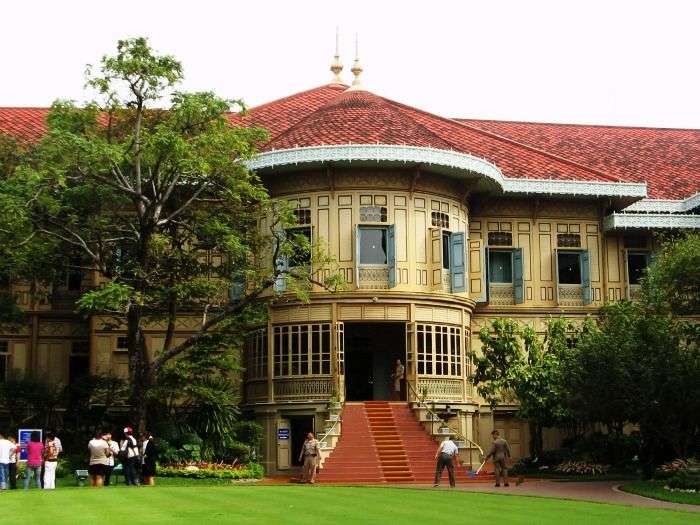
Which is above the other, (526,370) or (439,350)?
(439,350)

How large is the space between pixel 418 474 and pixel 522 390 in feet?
15.7

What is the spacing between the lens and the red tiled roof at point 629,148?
41000 millimetres

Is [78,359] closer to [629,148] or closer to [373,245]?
[373,245]

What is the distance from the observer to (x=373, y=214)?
33.0 m

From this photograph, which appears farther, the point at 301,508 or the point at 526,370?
the point at 526,370

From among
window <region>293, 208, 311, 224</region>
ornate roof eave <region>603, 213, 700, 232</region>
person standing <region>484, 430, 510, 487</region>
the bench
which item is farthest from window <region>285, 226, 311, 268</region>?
ornate roof eave <region>603, 213, 700, 232</region>

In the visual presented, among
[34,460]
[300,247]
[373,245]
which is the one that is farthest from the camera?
[373,245]

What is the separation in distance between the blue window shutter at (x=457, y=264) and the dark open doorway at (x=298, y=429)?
20.4ft

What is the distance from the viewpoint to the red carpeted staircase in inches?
1113

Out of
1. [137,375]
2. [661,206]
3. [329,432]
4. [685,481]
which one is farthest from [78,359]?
[661,206]

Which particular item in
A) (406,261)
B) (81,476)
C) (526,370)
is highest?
(406,261)

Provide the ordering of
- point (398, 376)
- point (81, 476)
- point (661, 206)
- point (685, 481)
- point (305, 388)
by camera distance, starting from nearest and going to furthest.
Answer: point (685, 481)
point (81, 476)
point (305, 388)
point (398, 376)
point (661, 206)

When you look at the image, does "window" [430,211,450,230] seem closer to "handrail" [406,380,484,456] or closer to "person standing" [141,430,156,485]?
"handrail" [406,380,484,456]

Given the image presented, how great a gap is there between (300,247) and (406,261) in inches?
195
